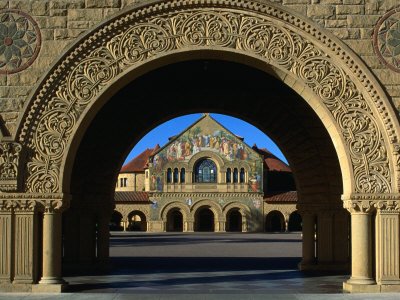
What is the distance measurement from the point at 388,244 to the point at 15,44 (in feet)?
22.1

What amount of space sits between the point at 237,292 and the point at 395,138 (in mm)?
3542

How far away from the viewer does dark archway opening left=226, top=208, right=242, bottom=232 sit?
56844 mm

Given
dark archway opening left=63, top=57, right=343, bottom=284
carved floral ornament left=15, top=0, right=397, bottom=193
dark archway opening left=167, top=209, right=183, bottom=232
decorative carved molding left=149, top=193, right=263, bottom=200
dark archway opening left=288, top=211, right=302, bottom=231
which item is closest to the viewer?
carved floral ornament left=15, top=0, right=397, bottom=193

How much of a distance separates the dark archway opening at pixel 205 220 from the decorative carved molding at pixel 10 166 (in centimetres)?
4607

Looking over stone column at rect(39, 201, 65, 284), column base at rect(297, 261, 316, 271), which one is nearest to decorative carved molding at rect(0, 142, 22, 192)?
stone column at rect(39, 201, 65, 284)

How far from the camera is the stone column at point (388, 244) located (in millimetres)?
11000

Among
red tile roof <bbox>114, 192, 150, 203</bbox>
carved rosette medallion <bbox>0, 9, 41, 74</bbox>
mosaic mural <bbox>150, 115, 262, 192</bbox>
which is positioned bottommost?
red tile roof <bbox>114, 192, 150, 203</bbox>

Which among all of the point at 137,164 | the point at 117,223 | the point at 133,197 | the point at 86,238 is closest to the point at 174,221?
the point at 133,197

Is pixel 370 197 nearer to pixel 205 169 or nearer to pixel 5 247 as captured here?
pixel 5 247

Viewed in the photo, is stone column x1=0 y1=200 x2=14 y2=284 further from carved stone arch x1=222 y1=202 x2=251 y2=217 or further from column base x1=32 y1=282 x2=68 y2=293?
carved stone arch x1=222 y1=202 x2=251 y2=217

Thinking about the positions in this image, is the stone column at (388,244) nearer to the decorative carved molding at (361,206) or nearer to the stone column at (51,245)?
→ the decorative carved molding at (361,206)

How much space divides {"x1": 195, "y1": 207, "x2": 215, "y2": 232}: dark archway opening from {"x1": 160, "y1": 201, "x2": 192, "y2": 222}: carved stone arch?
3.33 feet

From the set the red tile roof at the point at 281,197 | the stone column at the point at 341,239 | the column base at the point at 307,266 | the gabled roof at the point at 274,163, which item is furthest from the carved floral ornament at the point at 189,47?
the gabled roof at the point at 274,163

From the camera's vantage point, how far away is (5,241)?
36.4ft
